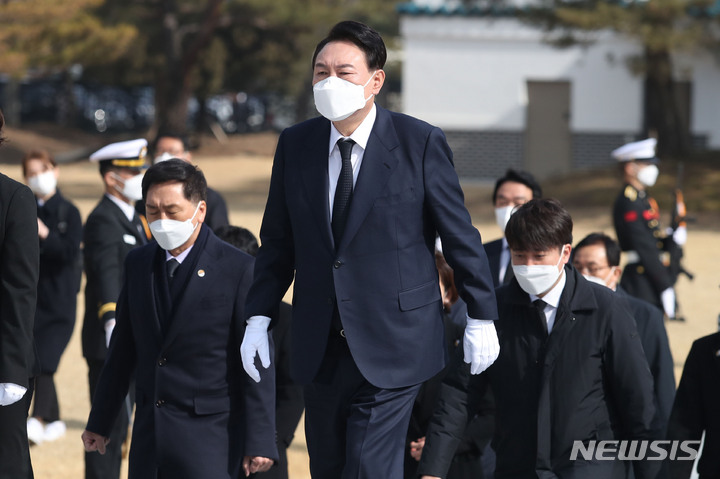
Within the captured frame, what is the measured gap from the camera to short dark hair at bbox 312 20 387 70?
3.39 m

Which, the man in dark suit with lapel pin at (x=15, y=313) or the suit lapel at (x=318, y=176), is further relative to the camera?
the man in dark suit with lapel pin at (x=15, y=313)

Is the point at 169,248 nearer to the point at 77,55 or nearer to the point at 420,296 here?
the point at 420,296

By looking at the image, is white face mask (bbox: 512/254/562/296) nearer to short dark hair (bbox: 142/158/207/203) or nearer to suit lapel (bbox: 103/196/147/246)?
short dark hair (bbox: 142/158/207/203)

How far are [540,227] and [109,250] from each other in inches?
107

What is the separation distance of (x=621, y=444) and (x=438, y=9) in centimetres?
1991

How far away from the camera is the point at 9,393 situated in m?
3.49

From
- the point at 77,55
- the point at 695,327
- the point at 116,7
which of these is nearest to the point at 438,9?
the point at 77,55

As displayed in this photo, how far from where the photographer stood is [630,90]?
23.4m

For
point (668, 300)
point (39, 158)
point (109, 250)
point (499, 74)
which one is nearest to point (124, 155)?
point (109, 250)

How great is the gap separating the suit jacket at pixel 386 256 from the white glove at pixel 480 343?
5 cm

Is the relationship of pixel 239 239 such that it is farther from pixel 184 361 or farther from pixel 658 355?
pixel 658 355

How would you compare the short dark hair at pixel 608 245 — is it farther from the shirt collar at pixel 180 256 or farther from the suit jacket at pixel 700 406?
the shirt collar at pixel 180 256

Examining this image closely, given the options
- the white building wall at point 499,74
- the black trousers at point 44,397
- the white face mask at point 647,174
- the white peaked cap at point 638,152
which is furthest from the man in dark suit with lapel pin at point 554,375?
the white building wall at point 499,74

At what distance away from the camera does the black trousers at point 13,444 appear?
139 inches
